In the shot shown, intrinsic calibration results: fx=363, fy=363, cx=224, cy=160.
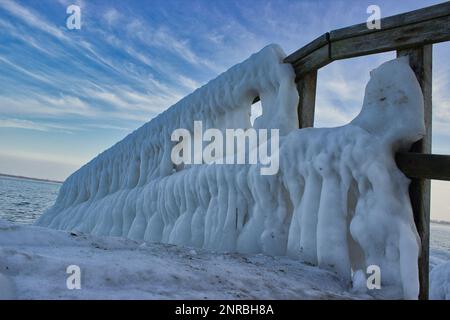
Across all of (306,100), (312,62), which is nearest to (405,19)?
(312,62)

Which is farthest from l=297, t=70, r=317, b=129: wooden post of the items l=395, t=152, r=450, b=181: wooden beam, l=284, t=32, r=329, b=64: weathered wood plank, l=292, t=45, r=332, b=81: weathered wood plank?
l=395, t=152, r=450, b=181: wooden beam

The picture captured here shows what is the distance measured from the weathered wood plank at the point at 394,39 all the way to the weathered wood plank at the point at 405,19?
0.03m

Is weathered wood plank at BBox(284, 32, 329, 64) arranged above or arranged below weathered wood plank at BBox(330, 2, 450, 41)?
above

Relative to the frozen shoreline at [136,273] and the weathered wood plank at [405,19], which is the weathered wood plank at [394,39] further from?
the frozen shoreline at [136,273]

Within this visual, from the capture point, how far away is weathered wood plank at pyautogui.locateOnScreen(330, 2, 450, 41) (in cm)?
280

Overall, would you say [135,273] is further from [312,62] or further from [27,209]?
[27,209]

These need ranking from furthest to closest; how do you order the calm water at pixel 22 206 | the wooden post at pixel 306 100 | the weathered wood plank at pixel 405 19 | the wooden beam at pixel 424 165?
the calm water at pixel 22 206, the wooden post at pixel 306 100, the weathered wood plank at pixel 405 19, the wooden beam at pixel 424 165

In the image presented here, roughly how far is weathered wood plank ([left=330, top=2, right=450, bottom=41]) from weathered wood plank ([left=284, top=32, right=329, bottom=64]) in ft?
0.88

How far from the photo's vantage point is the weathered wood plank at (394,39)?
281cm

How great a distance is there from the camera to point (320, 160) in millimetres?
2957

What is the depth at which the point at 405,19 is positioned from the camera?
301 cm

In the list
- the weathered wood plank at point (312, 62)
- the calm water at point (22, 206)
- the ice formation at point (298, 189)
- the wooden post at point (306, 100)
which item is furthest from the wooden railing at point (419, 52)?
the calm water at point (22, 206)

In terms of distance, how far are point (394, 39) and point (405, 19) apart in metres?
0.17

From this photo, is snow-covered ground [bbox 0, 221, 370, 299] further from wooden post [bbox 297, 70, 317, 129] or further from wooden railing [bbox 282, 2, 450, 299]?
wooden post [bbox 297, 70, 317, 129]
